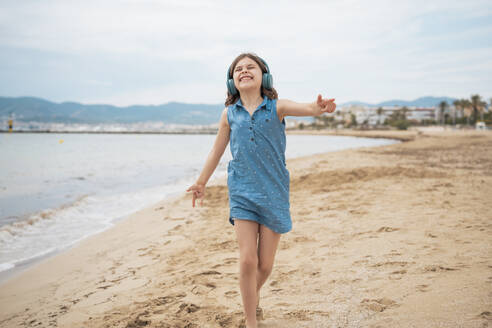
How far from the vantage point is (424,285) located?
2.74 m

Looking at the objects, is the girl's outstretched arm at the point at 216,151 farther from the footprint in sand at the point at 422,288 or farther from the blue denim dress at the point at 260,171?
the footprint in sand at the point at 422,288

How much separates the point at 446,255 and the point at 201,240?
2.95 meters

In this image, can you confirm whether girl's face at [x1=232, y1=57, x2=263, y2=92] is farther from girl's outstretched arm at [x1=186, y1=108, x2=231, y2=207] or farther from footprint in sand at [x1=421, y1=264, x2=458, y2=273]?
footprint in sand at [x1=421, y1=264, x2=458, y2=273]

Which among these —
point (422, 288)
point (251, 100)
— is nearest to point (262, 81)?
point (251, 100)

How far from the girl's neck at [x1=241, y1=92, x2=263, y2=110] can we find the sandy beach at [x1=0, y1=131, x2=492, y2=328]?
1541 mm

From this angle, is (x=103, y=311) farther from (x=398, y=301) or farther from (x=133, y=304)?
(x=398, y=301)

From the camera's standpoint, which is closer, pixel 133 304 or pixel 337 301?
pixel 337 301

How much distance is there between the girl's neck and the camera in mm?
2457

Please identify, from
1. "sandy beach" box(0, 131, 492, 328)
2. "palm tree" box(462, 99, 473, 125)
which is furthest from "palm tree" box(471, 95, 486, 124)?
"sandy beach" box(0, 131, 492, 328)

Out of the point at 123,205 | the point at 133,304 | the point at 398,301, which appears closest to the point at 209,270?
the point at 133,304

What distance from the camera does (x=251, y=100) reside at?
2.47m

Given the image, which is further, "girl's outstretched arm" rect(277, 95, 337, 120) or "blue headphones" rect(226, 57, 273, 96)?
"blue headphones" rect(226, 57, 273, 96)

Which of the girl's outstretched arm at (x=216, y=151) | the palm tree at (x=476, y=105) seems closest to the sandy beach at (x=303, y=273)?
the girl's outstretched arm at (x=216, y=151)

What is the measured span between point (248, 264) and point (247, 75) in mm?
1270
